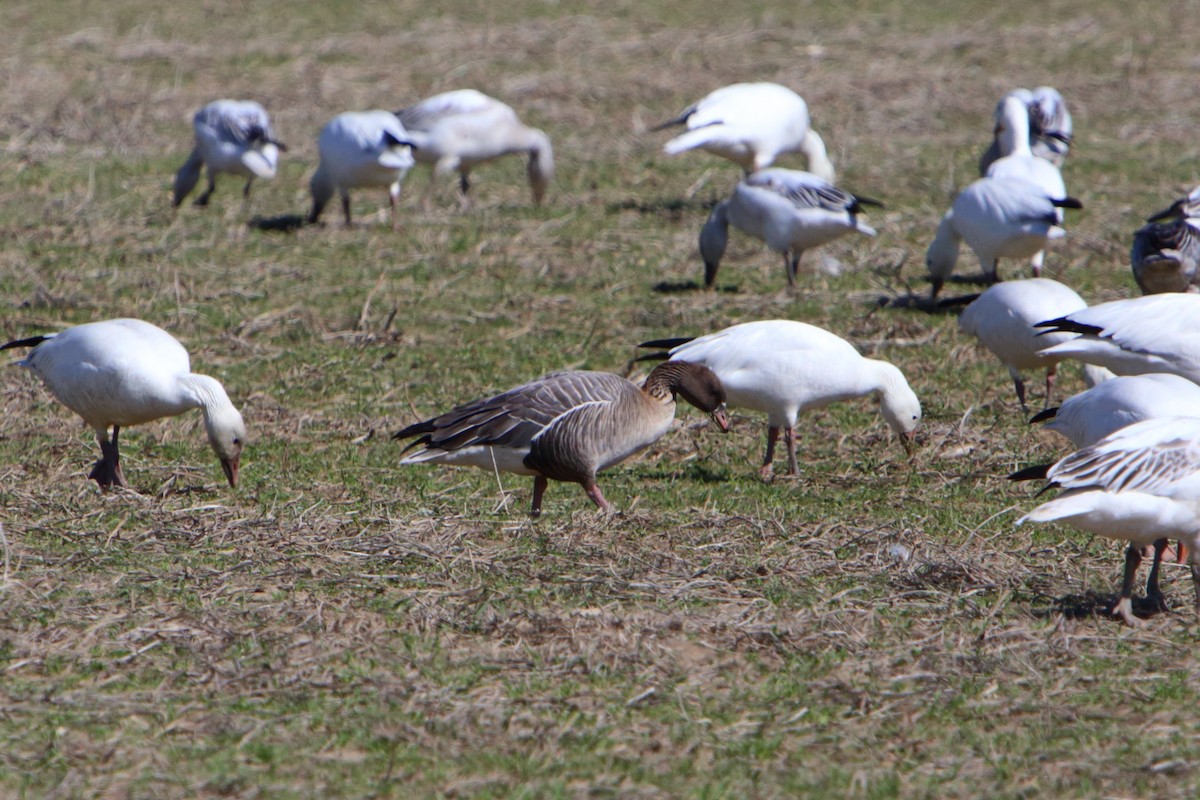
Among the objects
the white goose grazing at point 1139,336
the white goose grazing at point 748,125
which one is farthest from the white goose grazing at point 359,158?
the white goose grazing at point 1139,336

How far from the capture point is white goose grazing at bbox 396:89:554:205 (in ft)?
39.8

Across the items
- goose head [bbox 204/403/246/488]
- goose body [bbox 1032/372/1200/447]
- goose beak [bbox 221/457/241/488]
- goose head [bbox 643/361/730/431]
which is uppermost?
goose body [bbox 1032/372/1200/447]

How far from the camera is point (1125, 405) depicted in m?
5.29

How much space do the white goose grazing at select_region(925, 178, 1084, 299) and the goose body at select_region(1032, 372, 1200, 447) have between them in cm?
334

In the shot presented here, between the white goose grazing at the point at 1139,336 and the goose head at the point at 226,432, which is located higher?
the white goose grazing at the point at 1139,336

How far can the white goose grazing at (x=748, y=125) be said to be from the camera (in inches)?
436

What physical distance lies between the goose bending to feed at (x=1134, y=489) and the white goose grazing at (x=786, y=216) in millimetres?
4731

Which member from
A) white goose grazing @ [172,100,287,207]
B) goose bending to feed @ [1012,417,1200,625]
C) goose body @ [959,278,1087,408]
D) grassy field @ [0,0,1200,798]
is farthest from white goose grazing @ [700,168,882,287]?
goose bending to feed @ [1012,417,1200,625]

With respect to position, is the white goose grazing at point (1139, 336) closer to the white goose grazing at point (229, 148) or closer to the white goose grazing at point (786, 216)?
the white goose grazing at point (786, 216)

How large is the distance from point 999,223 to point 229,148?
6010 millimetres

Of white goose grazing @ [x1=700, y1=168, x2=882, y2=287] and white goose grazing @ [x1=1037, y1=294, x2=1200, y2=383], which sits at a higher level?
A: white goose grazing @ [x1=1037, y1=294, x2=1200, y2=383]

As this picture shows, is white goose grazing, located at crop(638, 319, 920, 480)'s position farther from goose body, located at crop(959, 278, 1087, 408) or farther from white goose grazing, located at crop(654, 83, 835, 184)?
white goose grazing, located at crop(654, 83, 835, 184)

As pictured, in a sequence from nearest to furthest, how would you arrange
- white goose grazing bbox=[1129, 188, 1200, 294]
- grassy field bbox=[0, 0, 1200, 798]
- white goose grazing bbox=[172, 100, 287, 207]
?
grassy field bbox=[0, 0, 1200, 798], white goose grazing bbox=[1129, 188, 1200, 294], white goose grazing bbox=[172, 100, 287, 207]

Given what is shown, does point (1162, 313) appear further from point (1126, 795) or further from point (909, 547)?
point (1126, 795)
